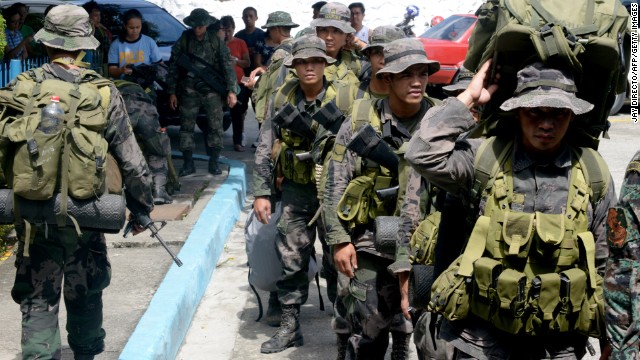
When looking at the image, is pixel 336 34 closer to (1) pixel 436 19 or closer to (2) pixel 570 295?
(2) pixel 570 295

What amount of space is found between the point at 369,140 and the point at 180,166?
26.8 feet

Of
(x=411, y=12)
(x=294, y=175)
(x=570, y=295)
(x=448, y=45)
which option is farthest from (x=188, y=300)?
(x=411, y=12)

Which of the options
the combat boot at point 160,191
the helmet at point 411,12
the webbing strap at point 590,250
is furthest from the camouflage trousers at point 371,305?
A: the helmet at point 411,12

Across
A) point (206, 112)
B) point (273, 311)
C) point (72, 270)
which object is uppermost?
point (72, 270)

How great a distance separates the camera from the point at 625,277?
3.41 m

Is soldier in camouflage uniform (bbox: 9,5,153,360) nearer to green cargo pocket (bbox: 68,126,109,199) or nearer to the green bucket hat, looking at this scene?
green cargo pocket (bbox: 68,126,109,199)

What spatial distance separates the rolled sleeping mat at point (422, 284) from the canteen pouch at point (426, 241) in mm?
56

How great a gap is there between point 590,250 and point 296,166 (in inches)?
128

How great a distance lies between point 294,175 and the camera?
7.09m

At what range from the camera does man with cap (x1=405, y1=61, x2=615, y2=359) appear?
13.1 feet

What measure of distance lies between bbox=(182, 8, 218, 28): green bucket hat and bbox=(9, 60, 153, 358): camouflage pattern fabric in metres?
6.58

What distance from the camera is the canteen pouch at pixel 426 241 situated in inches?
183

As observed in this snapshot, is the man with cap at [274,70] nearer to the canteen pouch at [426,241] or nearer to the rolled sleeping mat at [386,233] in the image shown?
the rolled sleeping mat at [386,233]

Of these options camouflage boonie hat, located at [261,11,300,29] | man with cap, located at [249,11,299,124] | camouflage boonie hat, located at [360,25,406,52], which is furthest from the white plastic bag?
camouflage boonie hat, located at [261,11,300,29]
